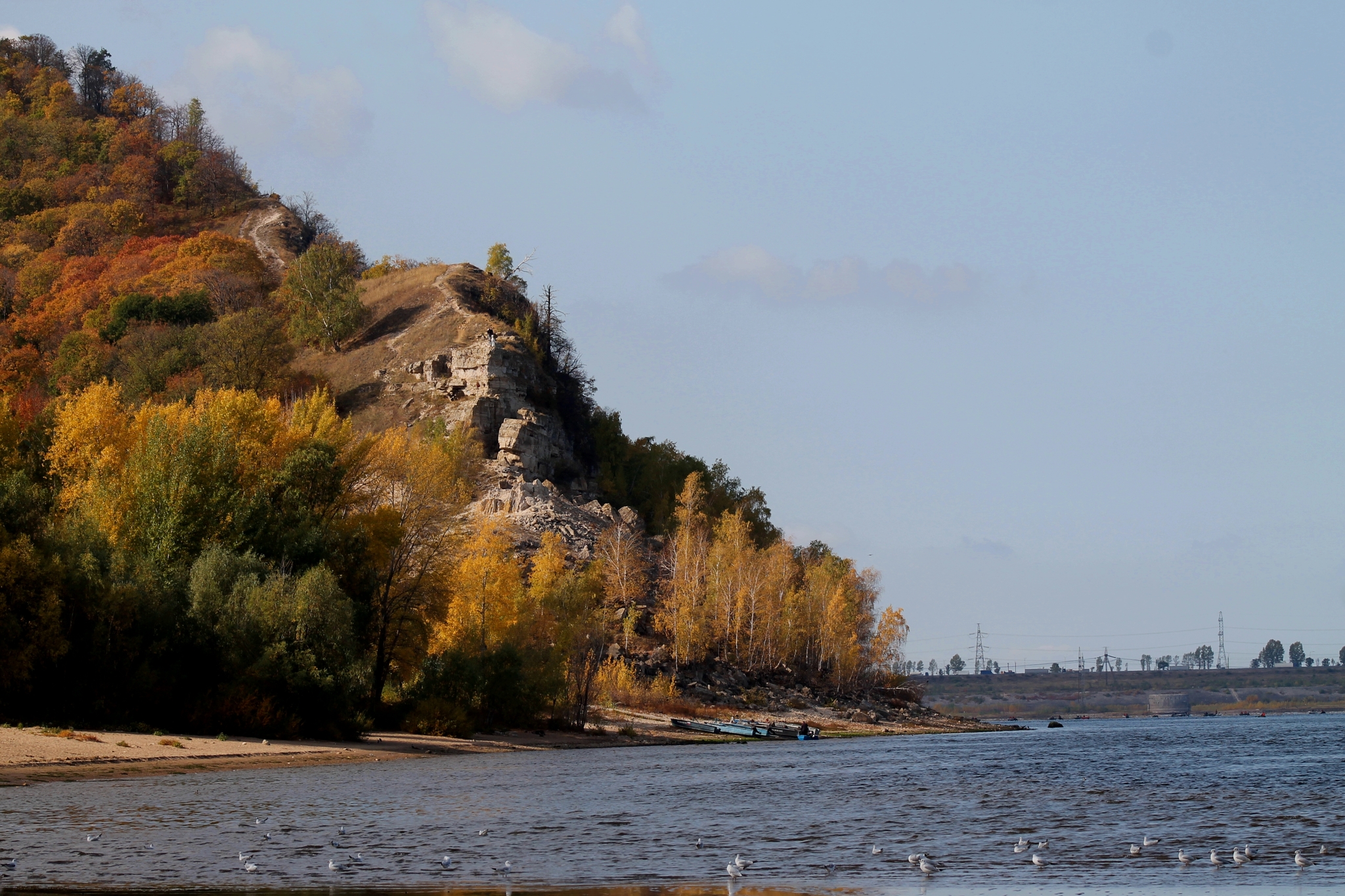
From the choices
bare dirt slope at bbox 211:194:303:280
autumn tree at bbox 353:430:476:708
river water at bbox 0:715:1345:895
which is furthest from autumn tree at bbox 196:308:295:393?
river water at bbox 0:715:1345:895

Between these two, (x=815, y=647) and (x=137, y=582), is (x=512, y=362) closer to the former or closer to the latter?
(x=815, y=647)

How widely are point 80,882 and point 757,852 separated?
12735mm

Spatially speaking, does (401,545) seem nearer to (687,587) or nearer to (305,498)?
(305,498)

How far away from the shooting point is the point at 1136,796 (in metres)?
40.5

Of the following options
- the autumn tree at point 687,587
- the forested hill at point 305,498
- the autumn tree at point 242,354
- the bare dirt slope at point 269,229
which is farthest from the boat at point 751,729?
the bare dirt slope at point 269,229

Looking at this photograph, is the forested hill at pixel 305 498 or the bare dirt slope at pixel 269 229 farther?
the bare dirt slope at pixel 269 229

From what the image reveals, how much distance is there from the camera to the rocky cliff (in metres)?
114

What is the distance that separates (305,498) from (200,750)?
19263 mm

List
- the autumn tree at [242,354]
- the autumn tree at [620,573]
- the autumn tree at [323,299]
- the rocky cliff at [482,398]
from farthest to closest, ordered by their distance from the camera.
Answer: the autumn tree at [323,299]
the autumn tree at [242,354]
the rocky cliff at [482,398]
the autumn tree at [620,573]

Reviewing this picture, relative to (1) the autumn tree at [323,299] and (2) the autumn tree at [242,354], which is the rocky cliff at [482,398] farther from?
(2) the autumn tree at [242,354]

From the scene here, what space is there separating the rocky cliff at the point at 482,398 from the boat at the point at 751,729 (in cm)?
2675

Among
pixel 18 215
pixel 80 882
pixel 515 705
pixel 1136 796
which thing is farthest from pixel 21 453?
pixel 18 215

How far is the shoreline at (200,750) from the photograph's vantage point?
36688 mm

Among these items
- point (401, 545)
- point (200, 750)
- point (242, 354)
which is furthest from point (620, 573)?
point (200, 750)
